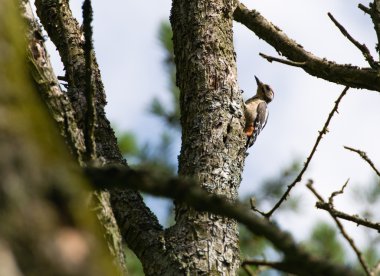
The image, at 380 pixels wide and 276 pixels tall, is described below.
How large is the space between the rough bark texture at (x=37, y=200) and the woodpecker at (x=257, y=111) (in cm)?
545

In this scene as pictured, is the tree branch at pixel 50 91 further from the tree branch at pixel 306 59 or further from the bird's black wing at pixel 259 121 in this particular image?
the bird's black wing at pixel 259 121

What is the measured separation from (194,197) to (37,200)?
0.47 metres

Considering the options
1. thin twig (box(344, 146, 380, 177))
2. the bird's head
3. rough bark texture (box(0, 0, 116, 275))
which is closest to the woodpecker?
the bird's head

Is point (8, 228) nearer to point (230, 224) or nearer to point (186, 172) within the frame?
point (230, 224)

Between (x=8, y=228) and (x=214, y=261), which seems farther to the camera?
(x=214, y=261)

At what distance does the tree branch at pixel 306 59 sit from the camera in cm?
365

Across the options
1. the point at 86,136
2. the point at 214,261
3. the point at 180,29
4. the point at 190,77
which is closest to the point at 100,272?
the point at 86,136

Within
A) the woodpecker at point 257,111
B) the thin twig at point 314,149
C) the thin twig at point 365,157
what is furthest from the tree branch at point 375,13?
the woodpecker at point 257,111

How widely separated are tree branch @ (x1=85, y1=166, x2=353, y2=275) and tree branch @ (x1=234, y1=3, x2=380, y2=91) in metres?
2.41

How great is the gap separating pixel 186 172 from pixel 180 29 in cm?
95

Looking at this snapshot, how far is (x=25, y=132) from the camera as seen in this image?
3.19 feet

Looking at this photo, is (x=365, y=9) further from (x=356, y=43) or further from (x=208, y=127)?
(x=208, y=127)

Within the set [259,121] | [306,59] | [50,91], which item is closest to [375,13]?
[306,59]

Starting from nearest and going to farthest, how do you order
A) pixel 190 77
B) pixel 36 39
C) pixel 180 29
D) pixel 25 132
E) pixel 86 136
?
1. pixel 25 132
2. pixel 86 136
3. pixel 36 39
4. pixel 190 77
5. pixel 180 29
